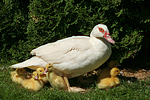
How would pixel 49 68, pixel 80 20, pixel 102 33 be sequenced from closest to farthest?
pixel 49 68
pixel 102 33
pixel 80 20

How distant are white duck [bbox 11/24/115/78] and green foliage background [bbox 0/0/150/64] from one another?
29.9 inches

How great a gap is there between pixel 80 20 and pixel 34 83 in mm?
1925

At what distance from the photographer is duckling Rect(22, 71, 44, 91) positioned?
4.59m

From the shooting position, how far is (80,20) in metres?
5.43

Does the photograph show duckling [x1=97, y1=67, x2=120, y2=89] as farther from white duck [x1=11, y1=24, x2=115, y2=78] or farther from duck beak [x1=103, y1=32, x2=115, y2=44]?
duck beak [x1=103, y1=32, x2=115, y2=44]

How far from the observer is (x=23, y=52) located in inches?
231

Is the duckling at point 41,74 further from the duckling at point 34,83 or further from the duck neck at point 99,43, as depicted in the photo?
the duck neck at point 99,43

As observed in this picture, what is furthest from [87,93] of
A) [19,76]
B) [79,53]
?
[19,76]

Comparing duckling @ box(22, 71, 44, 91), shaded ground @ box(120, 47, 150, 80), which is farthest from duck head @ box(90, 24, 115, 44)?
shaded ground @ box(120, 47, 150, 80)

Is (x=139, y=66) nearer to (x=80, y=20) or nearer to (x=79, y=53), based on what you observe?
(x=80, y=20)

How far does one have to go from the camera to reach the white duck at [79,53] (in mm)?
4570

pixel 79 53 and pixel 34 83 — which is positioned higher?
pixel 79 53

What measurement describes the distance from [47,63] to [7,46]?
6.67 feet

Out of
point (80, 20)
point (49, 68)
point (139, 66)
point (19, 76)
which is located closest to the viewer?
point (49, 68)
